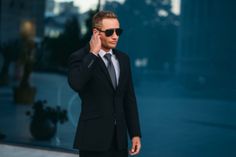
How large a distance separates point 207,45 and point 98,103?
2924 mm

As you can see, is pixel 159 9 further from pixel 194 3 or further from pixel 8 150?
pixel 8 150

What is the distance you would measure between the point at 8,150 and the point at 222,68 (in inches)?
122

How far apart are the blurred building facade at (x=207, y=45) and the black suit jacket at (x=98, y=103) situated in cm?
270

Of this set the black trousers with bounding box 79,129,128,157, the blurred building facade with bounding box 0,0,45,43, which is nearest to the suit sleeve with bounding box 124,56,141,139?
the black trousers with bounding box 79,129,128,157

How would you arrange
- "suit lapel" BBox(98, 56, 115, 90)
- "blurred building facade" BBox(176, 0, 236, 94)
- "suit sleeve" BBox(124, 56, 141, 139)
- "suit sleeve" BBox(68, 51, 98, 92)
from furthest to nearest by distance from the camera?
"blurred building facade" BBox(176, 0, 236, 94)
"suit sleeve" BBox(124, 56, 141, 139)
"suit lapel" BBox(98, 56, 115, 90)
"suit sleeve" BBox(68, 51, 98, 92)

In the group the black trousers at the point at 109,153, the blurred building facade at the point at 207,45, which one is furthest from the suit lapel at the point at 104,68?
the blurred building facade at the point at 207,45

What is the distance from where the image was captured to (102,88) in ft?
9.60

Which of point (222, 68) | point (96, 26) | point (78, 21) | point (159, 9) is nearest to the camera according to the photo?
point (96, 26)

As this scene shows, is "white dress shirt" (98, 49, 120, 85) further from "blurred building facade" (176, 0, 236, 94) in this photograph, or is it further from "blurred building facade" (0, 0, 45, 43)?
"blurred building facade" (0, 0, 45, 43)

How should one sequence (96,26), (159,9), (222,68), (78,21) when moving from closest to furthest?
(96,26) → (222,68) → (159,9) → (78,21)

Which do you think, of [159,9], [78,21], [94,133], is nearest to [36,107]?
[78,21]

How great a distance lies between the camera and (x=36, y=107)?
23.2ft

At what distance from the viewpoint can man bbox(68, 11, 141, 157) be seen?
2877 mm

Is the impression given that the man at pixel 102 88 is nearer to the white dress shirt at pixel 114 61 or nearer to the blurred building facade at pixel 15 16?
the white dress shirt at pixel 114 61
